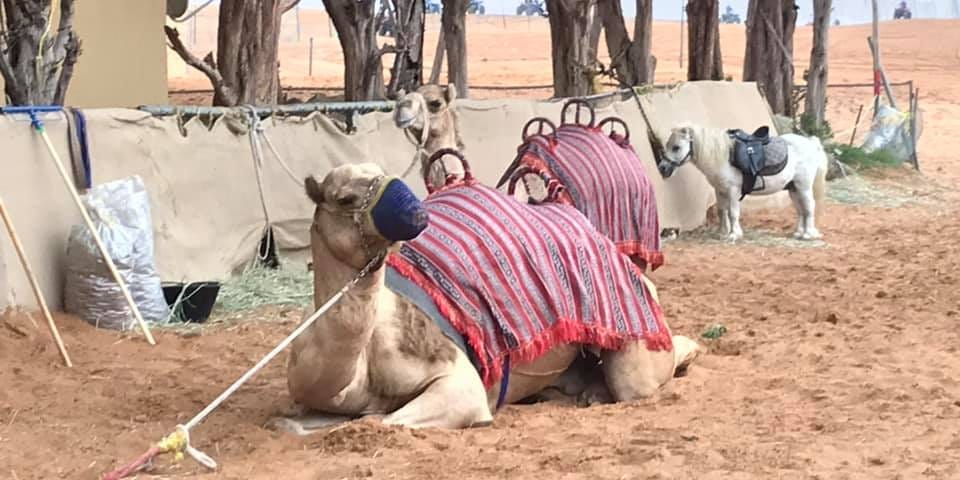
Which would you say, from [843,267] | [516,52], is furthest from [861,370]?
[516,52]

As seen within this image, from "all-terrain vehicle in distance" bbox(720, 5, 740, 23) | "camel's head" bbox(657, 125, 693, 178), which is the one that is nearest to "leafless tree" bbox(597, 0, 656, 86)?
"camel's head" bbox(657, 125, 693, 178)

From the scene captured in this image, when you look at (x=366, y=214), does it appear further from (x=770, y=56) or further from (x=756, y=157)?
(x=770, y=56)

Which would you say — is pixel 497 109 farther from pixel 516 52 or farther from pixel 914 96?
pixel 516 52

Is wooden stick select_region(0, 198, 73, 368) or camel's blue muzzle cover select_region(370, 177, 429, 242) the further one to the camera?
wooden stick select_region(0, 198, 73, 368)

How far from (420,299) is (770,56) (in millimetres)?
13393

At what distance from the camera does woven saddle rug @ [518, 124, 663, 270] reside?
772 centimetres

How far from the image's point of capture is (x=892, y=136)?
18094 millimetres

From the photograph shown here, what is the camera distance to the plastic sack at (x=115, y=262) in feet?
22.1

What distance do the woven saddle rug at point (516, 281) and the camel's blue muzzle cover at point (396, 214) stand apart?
727mm

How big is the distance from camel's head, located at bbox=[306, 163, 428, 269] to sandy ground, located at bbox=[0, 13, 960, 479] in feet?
2.08

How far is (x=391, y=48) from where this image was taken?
1096cm

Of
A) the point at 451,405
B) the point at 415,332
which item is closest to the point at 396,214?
the point at 415,332

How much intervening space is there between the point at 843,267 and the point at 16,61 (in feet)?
19.9

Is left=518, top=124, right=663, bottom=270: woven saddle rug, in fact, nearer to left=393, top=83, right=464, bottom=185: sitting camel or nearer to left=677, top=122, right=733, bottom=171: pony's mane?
left=393, top=83, right=464, bottom=185: sitting camel
